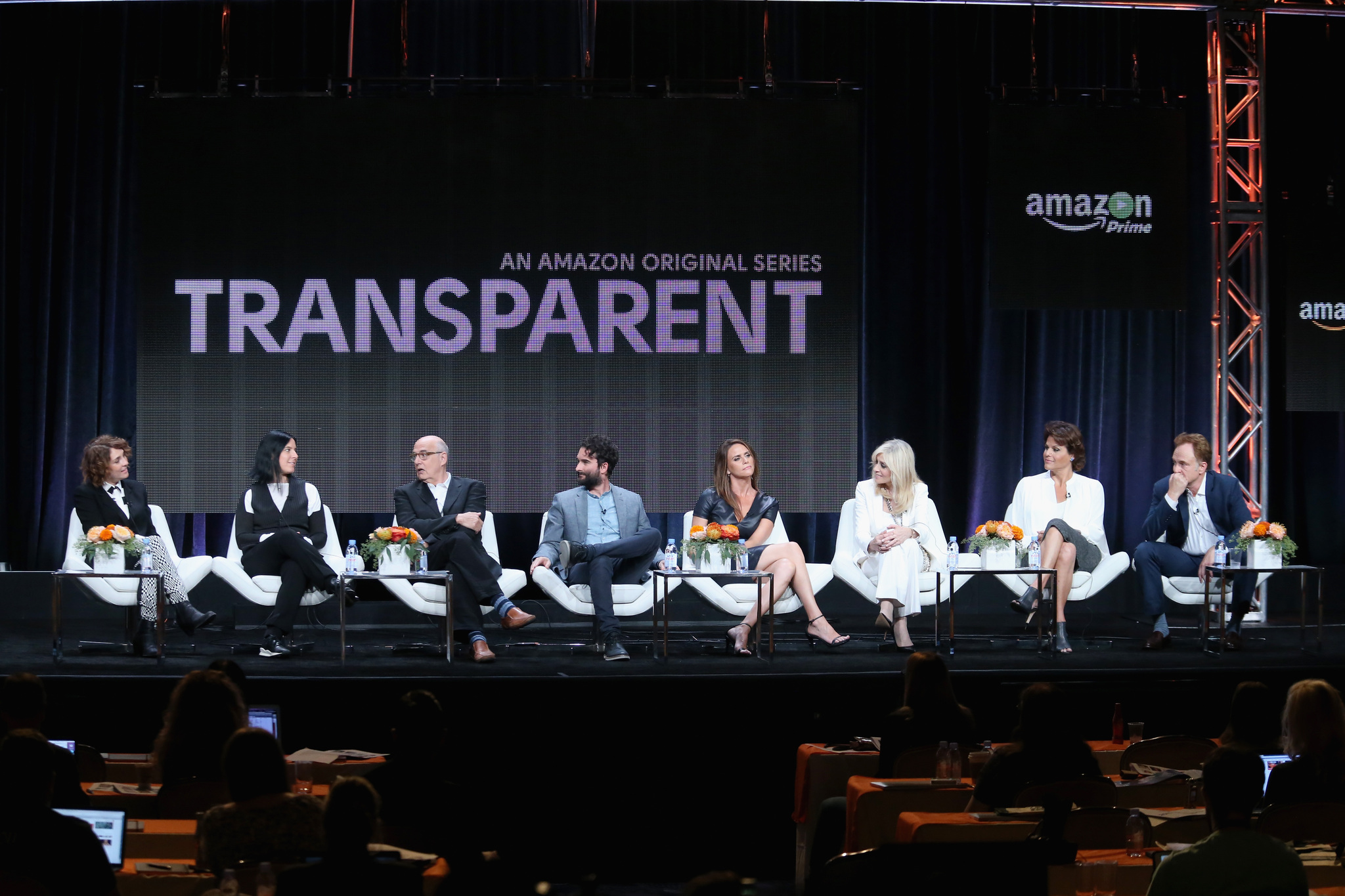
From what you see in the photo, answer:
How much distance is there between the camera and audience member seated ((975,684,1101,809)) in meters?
4.03

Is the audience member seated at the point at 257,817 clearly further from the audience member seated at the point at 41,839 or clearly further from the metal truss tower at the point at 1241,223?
the metal truss tower at the point at 1241,223

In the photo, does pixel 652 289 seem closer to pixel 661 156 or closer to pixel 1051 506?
pixel 661 156

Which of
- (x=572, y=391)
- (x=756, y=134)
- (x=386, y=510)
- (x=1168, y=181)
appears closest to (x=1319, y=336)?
(x=1168, y=181)

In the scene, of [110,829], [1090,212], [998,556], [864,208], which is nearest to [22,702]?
[110,829]

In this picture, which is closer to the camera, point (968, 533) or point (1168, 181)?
point (1168, 181)

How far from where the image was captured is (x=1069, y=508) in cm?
783

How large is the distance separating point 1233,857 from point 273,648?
5.21m

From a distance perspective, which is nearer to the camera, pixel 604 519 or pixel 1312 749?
pixel 1312 749

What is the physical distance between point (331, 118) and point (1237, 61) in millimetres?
5619

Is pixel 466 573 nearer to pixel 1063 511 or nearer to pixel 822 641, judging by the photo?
pixel 822 641

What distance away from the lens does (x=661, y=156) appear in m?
8.28

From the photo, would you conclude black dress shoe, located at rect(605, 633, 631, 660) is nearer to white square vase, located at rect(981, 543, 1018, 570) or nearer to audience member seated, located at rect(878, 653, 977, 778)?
white square vase, located at rect(981, 543, 1018, 570)

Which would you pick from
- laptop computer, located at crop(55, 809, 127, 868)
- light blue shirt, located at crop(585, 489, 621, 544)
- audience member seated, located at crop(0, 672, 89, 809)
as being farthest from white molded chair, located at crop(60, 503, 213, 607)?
laptop computer, located at crop(55, 809, 127, 868)

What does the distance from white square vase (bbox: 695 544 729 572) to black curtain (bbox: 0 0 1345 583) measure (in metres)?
2.24
